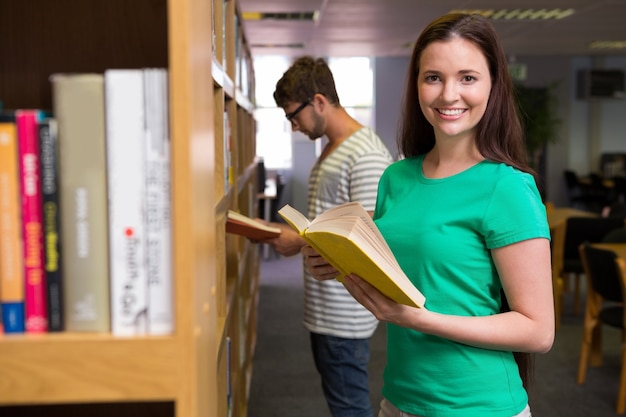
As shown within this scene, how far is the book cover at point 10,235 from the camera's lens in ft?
2.45

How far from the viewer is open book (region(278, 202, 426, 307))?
3.88 ft

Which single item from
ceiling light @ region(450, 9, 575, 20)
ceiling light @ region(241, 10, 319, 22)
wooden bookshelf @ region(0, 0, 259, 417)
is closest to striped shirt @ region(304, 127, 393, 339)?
wooden bookshelf @ region(0, 0, 259, 417)

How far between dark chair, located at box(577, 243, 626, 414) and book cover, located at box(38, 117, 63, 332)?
3410mm

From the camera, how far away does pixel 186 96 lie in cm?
75

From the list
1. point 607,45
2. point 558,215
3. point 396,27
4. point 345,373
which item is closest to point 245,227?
point 345,373

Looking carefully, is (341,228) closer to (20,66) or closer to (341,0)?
(20,66)

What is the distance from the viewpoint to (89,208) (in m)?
0.76

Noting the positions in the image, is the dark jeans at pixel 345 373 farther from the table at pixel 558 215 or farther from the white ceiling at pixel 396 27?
the white ceiling at pixel 396 27

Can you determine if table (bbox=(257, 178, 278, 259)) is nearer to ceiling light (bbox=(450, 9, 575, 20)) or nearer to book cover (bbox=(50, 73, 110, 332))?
ceiling light (bbox=(450, 9, 575, 20))

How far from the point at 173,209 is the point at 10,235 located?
0.17 meters

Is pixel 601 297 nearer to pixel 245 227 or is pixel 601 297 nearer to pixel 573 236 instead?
pixel 573 236

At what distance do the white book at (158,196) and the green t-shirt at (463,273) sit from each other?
0.81 meters

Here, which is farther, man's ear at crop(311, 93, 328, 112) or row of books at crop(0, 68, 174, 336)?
man's ear at crop(311, 93, 328, 112)

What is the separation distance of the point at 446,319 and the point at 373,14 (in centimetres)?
650
